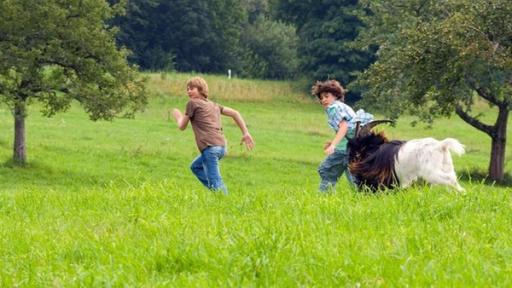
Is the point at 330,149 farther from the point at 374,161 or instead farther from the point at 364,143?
the point at 374,161

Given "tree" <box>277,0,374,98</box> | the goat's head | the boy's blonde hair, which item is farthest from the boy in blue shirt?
"tree" <box>277,0,374,98</box>

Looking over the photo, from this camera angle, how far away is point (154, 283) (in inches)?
228

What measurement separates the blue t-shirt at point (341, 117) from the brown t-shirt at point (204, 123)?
169cm

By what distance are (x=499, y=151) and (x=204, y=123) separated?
22.8m

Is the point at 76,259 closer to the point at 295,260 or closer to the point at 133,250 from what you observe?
the point at 133,250

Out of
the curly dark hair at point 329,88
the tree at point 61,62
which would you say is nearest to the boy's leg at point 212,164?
the curly dark hair at point 329,88

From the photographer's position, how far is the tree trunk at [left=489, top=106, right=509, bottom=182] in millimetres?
33472

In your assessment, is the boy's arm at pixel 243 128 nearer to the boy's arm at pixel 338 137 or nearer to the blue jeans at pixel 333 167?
the blue jeans at pixel 333 167

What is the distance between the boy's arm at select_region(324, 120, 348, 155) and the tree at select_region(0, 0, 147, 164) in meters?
18.2

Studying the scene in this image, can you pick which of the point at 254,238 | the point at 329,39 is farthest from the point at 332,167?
the point at 329,39

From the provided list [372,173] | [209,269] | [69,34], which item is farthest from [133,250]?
[69,34]

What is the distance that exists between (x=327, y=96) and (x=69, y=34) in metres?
18.5

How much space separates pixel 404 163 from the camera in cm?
1077

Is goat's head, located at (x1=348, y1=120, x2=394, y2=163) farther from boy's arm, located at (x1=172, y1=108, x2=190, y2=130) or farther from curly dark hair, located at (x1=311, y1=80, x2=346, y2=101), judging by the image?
boy's arm, located at (x1=172, y1=108, x2=190, y2=130)
